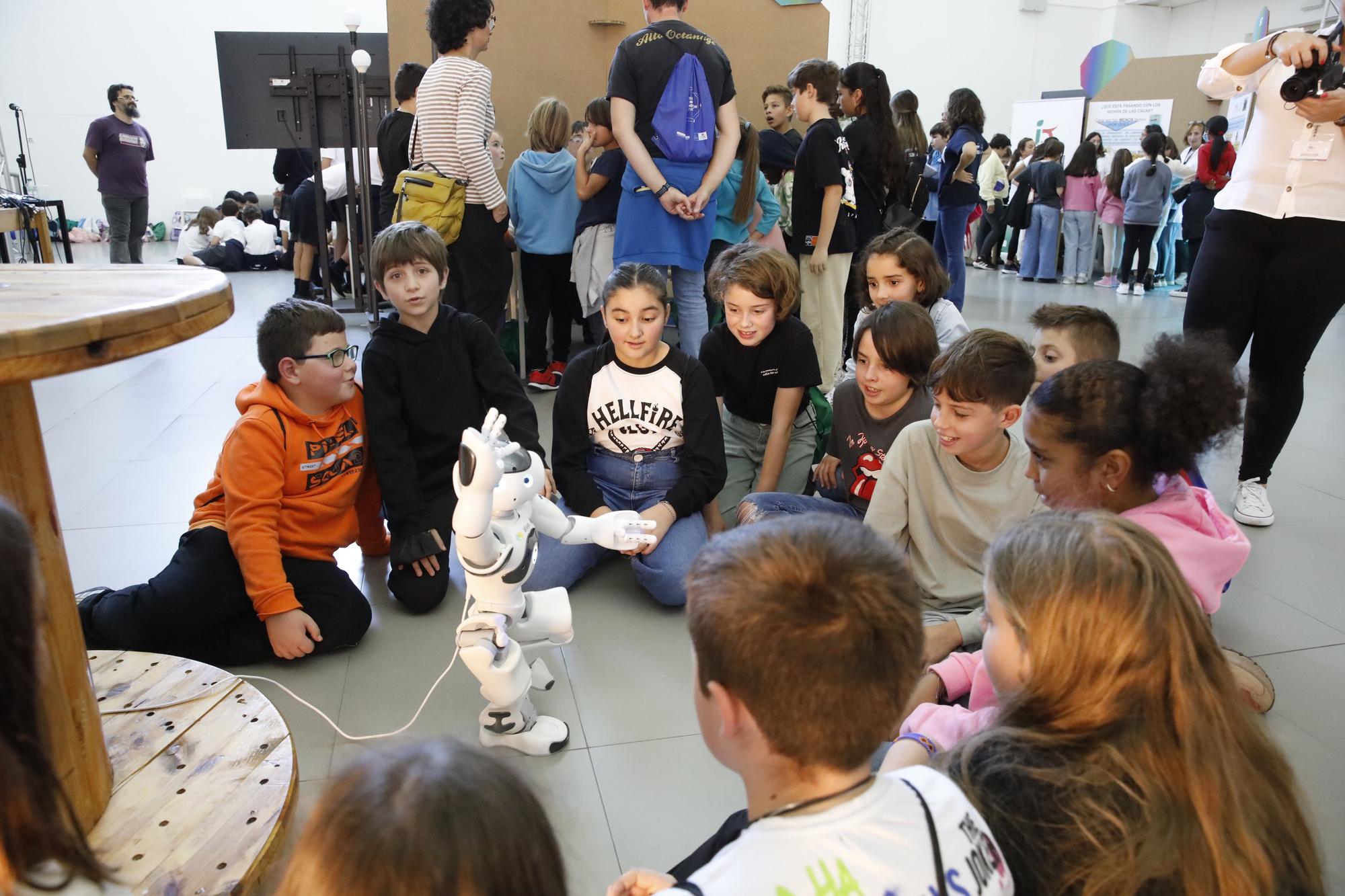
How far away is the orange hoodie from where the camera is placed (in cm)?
190

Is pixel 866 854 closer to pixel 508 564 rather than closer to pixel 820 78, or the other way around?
pixel 508 564

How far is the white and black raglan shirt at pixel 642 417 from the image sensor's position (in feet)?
7.67

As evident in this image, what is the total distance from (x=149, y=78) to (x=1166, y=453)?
40.7ft

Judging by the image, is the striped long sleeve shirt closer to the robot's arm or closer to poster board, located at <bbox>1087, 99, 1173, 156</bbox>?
the robot's arm

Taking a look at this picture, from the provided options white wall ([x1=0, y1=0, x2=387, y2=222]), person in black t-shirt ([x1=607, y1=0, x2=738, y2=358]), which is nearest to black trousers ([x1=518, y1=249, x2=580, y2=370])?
person in black t-shirt ([x1=607, y1=0, x2=738, y2=358])

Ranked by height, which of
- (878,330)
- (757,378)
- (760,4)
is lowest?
(757,378)

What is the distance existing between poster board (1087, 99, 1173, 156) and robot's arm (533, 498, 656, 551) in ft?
33.9

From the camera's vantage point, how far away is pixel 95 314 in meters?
0.98

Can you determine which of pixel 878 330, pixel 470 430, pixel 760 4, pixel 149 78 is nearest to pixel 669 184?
pixel 878 330

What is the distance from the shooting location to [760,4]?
5.00m

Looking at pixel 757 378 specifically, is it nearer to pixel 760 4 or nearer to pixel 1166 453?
pixel 1166 453

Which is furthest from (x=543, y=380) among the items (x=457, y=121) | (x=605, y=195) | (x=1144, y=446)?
(x=1144, y=446)

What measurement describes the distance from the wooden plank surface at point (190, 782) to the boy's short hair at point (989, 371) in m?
1.39

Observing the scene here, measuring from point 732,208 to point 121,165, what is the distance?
16.6ft
